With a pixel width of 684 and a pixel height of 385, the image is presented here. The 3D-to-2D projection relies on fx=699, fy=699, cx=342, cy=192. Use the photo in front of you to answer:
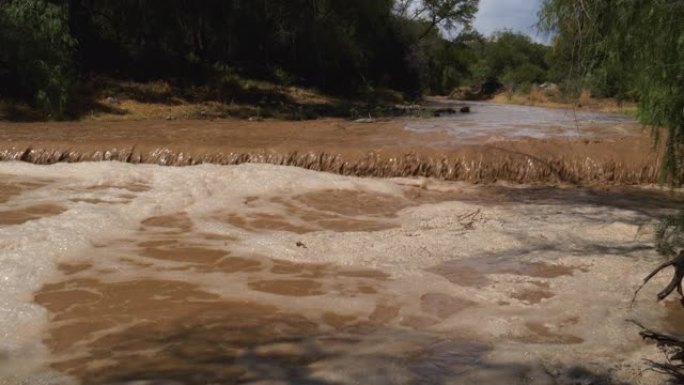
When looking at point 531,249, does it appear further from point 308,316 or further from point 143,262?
point 143,262

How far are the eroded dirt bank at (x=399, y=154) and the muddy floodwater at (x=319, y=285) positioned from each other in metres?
0.99

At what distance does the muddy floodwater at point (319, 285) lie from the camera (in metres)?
3.94

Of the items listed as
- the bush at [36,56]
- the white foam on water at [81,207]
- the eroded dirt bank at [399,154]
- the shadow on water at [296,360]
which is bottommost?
the white foam on water at [81,207]

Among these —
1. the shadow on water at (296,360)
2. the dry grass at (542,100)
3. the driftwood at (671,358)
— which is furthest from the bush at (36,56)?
the dry grass at (542,100)

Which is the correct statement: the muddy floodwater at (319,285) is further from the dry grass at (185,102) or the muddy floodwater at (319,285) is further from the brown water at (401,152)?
the dry grass at (185,102)

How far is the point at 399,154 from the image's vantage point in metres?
10.7

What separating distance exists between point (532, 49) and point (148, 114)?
161 feet

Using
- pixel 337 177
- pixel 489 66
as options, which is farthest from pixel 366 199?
pixel 489 66

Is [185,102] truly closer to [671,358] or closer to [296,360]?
[296,360]

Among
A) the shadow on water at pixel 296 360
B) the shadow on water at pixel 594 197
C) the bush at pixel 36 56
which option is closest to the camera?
the shadow on water at pixel 296 360

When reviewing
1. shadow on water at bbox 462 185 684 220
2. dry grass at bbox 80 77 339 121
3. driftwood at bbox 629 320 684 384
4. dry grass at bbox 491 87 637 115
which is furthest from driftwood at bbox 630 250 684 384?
dry grass at bbox 491 87 637 115

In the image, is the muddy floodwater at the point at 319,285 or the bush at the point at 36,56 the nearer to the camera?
the muddy floodwater at the point at 319,285

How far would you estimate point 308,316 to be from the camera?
4.84 m

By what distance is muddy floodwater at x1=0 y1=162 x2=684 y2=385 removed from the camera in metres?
3.94
